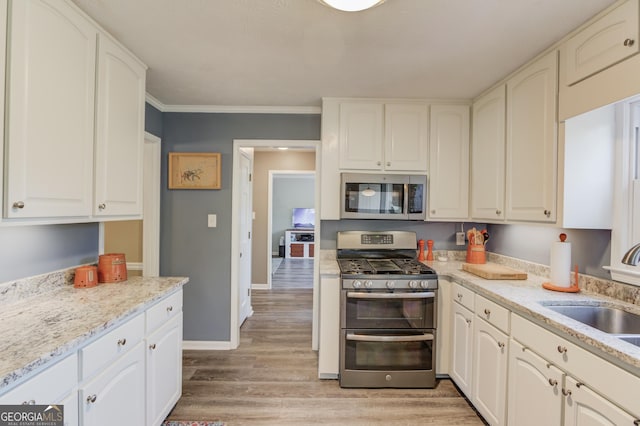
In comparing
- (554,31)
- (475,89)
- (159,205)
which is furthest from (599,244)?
(159,205)

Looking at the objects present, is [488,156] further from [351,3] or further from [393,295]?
[351,3]

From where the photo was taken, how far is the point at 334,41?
70.4 inches

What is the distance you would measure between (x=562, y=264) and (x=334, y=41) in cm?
187

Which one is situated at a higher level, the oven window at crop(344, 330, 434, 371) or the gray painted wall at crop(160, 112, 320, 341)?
the gray painted wall at crop(160, 112, 320, 341)

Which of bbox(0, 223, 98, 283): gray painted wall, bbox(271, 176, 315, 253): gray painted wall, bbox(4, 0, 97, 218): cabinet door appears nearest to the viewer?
bbox(4, 0, 97, 218): cabinet door

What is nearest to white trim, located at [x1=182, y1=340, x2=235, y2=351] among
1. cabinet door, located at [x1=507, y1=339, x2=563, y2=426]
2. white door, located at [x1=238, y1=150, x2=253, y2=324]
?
white door, located at [x1=238, y1=150, x2=253, y2=324]

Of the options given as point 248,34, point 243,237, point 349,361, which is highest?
point 248,34

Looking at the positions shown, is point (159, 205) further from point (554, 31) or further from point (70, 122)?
point (554, 31)

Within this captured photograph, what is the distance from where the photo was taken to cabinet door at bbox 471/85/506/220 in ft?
7.48

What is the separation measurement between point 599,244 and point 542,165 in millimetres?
561

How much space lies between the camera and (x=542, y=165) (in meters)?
1.88

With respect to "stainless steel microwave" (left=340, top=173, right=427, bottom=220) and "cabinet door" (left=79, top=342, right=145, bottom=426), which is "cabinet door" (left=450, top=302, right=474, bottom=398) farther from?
"cabinet door" (left=79, top=342, right=145, bottom=426)

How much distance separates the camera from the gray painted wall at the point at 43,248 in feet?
4.89

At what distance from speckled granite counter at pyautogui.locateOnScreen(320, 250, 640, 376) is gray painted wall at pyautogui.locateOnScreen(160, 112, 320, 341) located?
1.12m
